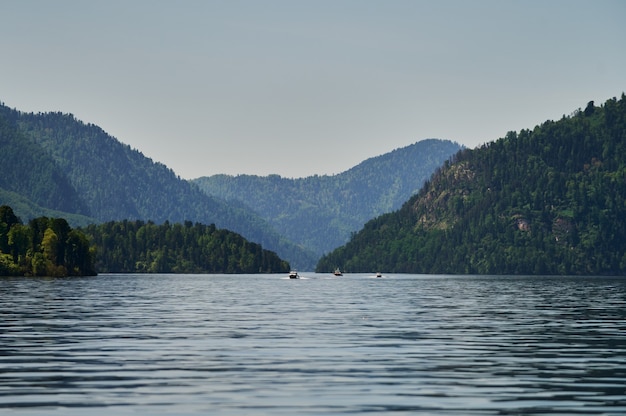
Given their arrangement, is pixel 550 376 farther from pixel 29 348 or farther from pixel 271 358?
pixel 29 348

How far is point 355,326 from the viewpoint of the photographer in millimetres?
92438

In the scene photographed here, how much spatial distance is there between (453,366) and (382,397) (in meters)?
13.3

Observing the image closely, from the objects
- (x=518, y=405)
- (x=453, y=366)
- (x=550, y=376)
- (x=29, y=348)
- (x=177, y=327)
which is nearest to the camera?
(x=518, y=405)

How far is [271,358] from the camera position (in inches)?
2467

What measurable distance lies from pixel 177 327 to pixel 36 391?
140ft

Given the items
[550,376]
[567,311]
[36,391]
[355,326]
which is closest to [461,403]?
[550,376]

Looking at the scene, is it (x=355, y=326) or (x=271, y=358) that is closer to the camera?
(x=271, y=358)

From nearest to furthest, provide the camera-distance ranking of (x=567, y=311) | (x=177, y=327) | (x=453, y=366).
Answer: (x=453, y=366), (x=177, y=327), (x=567, y=311)

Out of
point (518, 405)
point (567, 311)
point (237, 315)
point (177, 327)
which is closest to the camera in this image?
point (518, 405)

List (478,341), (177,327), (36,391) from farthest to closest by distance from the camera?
1. (177,327)
2. (478,341)
3. (36,391)

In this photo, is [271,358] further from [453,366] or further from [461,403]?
[461,403]

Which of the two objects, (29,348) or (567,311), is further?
(567,311)

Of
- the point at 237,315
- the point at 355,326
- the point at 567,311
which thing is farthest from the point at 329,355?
the point at 567,311

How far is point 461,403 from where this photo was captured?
44719 mm
